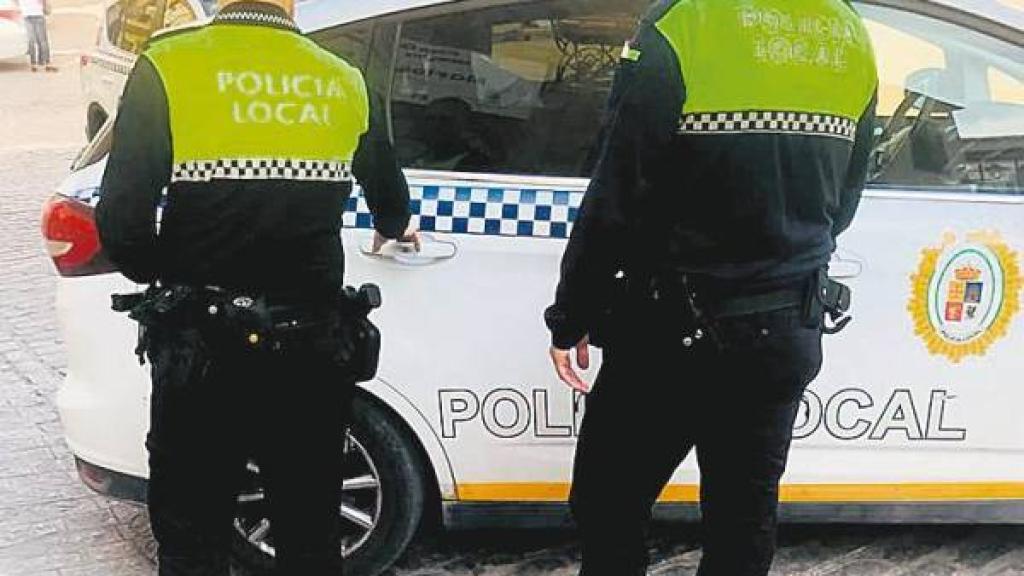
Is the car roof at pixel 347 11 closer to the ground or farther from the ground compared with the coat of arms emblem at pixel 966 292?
farther from the ground

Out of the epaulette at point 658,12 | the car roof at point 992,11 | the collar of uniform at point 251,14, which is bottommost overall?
the collar of uniform at point 251,14

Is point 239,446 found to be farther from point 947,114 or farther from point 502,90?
point 947,114

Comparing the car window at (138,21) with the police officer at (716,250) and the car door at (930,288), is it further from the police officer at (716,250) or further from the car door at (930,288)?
the police officer at (716,250)

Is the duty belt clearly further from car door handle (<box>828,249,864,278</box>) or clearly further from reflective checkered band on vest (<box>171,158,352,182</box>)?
reflective checkered band on vest (<box>171,158,352,182</box>)

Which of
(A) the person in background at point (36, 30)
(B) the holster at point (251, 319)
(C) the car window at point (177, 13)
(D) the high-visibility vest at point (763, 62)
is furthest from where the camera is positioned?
(A) the person in background at point (36, 30)

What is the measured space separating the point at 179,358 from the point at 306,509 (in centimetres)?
46

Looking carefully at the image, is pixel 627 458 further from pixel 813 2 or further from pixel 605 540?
pixel 813 2

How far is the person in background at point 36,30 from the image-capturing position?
1458cm

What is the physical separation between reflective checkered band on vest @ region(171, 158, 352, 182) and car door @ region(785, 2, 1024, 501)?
131 centimetres

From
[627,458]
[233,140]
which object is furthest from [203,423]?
[627,458]

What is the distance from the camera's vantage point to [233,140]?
241 cm

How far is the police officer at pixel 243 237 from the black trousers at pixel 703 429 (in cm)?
56

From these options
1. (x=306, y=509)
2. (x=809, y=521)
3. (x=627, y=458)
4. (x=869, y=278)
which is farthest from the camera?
(x=809, y=521)

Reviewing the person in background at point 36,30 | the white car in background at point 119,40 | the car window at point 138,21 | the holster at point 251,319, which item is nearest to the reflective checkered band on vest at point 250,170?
the holster at point 251,319
